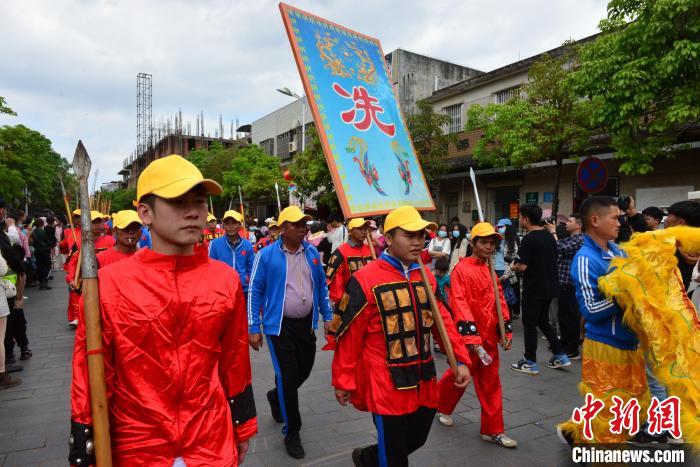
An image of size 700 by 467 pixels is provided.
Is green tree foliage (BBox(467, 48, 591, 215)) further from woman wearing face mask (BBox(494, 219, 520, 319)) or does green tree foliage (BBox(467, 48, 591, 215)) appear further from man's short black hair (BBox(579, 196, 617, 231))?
man's short black hair (BBox(579, 196, 617, 231))

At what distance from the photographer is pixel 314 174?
19984 mm

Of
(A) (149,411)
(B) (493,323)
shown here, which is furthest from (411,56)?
(A) (149,411)

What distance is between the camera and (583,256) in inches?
123

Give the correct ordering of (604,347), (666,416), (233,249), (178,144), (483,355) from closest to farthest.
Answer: (666,416) < (604,347) < (483,355) < (233,249) < (178,144)

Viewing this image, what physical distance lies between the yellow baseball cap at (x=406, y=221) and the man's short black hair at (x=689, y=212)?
8.48ft

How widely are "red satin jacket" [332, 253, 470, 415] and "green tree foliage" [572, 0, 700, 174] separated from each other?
32.4 ft

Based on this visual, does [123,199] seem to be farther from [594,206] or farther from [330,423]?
[594,206]

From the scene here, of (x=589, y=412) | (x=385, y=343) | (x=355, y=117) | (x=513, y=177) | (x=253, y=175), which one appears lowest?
(x=589, y=412)

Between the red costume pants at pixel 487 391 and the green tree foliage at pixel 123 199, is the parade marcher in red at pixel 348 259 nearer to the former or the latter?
the red costume pants at pixel 487 391

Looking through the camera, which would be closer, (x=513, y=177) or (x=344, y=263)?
(x=344, y=263)

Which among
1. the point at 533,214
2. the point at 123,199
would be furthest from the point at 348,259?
the point at 123,199

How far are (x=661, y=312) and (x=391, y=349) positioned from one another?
4.92ft

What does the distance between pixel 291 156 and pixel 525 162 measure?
22.8 metres

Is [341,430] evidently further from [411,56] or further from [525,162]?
[411,56]
